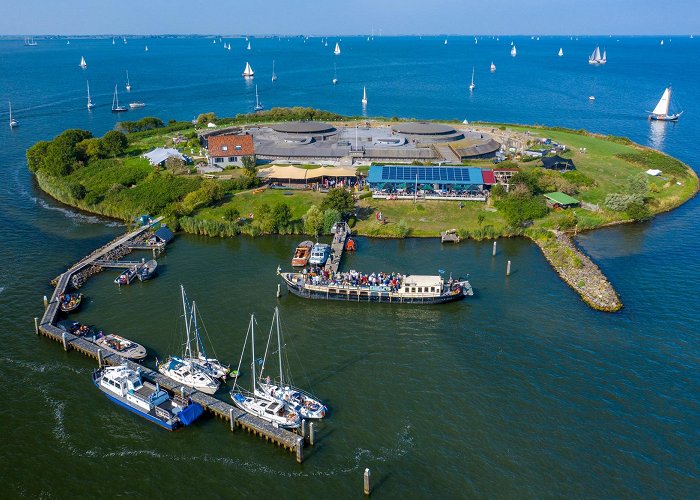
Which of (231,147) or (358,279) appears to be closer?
(358,279)

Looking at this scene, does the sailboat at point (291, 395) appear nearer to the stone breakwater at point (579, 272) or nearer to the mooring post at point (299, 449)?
the mooring post at point (299, 449)

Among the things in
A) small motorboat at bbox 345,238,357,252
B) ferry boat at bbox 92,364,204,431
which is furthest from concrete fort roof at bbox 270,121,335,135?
ferry boat at bbox 92,364,204,431

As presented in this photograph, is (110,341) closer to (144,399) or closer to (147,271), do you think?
(144,399)

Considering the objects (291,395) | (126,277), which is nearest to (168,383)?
(291,395)

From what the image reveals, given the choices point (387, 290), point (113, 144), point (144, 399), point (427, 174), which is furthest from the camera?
point (113, 144)

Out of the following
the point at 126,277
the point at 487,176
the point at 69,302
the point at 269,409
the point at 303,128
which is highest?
the point at 303,128

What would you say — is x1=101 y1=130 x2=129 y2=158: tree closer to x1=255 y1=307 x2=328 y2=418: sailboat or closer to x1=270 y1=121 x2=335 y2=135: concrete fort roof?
x1=270 y1=121 x2=335 y2=135: concrete fort roof

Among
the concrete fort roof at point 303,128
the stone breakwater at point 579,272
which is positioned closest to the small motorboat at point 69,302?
the stone breakwater at point 579,272
